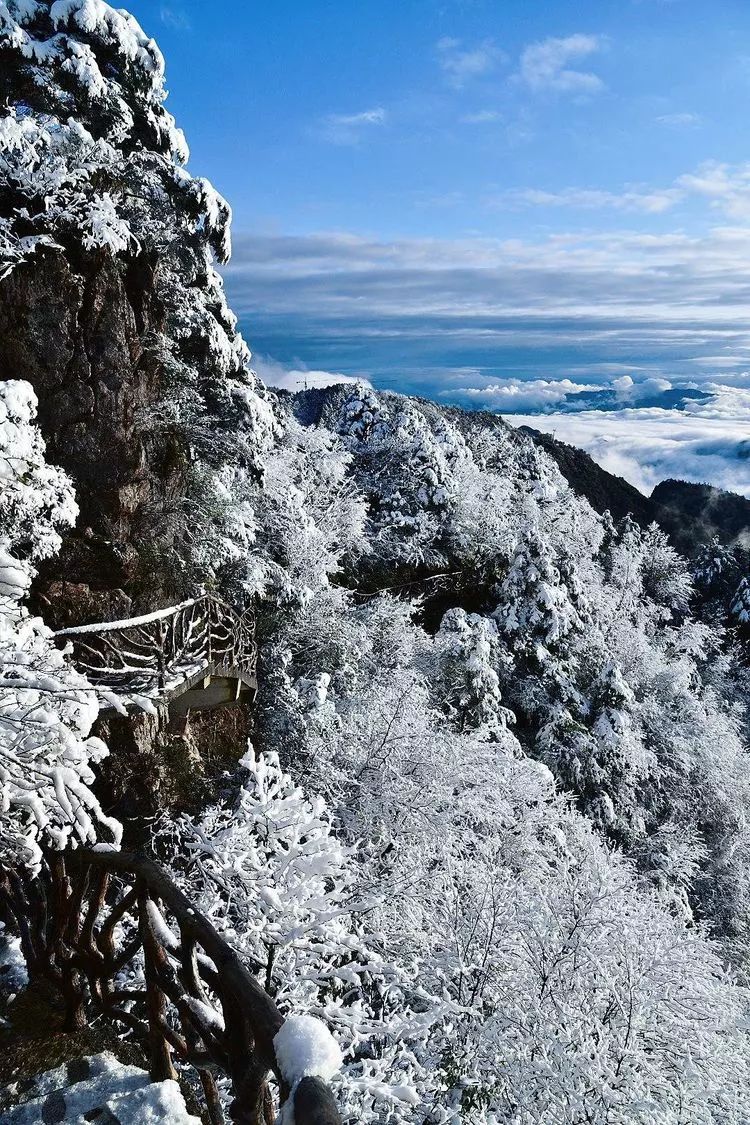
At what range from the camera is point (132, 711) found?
11.1 m

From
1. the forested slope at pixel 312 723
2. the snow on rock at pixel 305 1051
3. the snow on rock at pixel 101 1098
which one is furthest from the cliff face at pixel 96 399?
the snow on rock at pixel 305 1051

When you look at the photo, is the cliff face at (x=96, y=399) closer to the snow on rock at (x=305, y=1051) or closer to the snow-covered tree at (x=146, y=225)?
the snow-covered tree at (x=146, y=225)

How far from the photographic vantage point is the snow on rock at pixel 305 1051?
2.09 meters

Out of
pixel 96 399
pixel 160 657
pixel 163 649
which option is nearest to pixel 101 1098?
pixel 160 657

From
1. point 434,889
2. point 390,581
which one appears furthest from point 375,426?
point 434,889

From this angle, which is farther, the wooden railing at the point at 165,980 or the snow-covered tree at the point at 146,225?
the snow-covered tree at the point at 146,225

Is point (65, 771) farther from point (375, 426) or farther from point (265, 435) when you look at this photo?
point (375, 426)

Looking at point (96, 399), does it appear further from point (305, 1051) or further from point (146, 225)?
point (305, 1051)

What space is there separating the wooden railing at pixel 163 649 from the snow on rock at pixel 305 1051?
19.4 ft

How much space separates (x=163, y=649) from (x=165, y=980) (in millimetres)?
6476

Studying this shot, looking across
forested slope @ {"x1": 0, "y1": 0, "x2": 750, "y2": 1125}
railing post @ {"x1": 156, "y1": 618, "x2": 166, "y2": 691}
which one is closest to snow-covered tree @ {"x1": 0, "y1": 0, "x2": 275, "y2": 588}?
forested slope @ {"x1": 0, "y1": 0, "x2": 750, "y2": 1125}

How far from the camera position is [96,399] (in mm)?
11562

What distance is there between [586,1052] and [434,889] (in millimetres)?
4192

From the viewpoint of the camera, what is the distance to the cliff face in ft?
35.1
